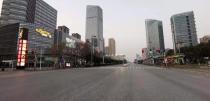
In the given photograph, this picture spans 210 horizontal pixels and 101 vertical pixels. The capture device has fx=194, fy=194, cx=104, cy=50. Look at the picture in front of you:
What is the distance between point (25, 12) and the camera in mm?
143625

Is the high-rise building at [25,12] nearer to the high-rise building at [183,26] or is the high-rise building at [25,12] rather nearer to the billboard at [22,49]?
the billboard at [22,49]

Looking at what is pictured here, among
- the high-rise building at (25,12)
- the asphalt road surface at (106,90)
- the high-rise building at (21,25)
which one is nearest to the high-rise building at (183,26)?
the high-rise building at (21,25)

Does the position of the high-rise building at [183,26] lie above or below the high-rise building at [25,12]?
below

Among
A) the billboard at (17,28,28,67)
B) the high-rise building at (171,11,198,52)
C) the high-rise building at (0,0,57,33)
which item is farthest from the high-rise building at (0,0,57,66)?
the high-rise building at (171,11,198,52)

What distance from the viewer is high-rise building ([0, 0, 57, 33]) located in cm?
13738

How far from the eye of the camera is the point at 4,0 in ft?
473

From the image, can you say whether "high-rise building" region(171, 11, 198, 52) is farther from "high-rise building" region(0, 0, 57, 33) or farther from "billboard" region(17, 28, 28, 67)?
"billboard" region(17, 28, 28, 67)

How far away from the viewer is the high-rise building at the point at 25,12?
451 feet

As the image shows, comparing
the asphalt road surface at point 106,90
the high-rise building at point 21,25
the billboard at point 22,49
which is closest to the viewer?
the asphalt road surface at point 106,90

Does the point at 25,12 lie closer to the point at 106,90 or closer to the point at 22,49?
the point at 22,49

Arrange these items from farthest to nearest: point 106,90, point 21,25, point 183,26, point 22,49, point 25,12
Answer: point 25,12 → point 183,26 → point 21,25 → point 22,49 → point 106,90

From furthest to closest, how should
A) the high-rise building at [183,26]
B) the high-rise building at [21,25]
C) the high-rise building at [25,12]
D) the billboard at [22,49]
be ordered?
the high-rise building at [25,12]
the high-rise building at [183,26]
the high-rise building at [21,25]
the billboard at [22,49]

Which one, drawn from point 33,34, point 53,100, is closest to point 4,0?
point 33,34

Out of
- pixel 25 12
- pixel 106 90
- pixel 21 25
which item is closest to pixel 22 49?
pixel 106 90
